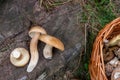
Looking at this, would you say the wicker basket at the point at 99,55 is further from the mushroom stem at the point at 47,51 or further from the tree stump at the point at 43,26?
the mushroom stem at the point at 47,51

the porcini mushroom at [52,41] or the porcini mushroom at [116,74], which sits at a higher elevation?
the porcini mushroom at [52,41]

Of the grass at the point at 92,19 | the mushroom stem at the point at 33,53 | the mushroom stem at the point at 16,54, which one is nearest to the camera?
the mushroom stem at the point at 16,54

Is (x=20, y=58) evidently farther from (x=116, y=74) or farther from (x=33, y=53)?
(x=116, y=74)

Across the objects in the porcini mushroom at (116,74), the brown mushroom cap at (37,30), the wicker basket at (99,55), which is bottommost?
the porcini mushroom at (116,74)

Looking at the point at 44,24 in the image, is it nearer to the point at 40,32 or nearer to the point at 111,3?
the point at 40,32

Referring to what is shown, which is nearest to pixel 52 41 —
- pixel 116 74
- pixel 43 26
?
pixel 43 26

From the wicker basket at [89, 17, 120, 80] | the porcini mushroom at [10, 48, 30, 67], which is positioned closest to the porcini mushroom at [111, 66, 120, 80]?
the wicker basket at [89, 17, 120, 80]

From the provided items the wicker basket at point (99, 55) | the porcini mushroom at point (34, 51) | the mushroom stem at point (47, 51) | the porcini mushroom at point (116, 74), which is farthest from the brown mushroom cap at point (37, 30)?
the porcini mushroom at point (116, 74)
